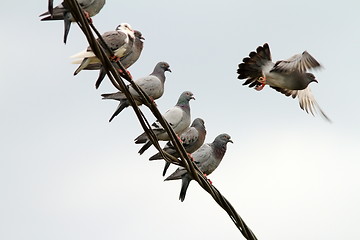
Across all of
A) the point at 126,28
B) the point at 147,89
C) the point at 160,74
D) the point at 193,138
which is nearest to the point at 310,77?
the point at 193,138

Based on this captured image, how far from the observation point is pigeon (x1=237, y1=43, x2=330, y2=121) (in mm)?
9984

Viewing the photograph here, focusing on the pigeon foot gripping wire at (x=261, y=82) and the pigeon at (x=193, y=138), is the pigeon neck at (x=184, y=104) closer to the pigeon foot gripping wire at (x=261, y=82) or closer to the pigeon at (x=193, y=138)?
the pigeon at (x=193, y=138)

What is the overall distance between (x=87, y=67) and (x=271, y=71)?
97.1 inches

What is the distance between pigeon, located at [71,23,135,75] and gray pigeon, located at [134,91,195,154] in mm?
1129

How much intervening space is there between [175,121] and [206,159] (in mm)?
722

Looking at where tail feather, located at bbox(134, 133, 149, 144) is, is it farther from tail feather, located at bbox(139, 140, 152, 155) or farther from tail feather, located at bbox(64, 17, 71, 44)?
tail feather, located at bbox(64, 17, 71, 44)

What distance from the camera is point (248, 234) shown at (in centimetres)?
582

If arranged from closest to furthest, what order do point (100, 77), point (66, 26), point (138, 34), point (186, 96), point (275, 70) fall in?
point (66, 26)
point (100, 77)
point (275, 70)
point (138, 34)
point (186, 96)

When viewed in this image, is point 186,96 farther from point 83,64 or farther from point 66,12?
point 66,12

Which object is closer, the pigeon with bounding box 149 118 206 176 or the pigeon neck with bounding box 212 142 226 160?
the pigeon with bounding box 149 118 206 176

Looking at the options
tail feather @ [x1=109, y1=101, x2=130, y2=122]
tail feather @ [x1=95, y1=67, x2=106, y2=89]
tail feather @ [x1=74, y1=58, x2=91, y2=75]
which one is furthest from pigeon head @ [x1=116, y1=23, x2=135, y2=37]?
tail feather @ [x1=74, y1=58, x2=91, y2=75]

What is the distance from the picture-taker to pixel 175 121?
1100 cm

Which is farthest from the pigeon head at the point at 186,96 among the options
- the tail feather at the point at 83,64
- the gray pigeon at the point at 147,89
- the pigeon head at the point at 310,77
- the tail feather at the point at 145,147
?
the tail feather at the point at 83,64

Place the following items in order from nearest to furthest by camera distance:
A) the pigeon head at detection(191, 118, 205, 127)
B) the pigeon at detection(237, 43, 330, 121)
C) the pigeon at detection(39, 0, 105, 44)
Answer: the pigeon at detection(39, 0, 105, 44), the pigeon at detection(237, 43, 330, 121), the pigeon head at detection(191, 118, 205, 127)
